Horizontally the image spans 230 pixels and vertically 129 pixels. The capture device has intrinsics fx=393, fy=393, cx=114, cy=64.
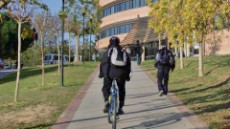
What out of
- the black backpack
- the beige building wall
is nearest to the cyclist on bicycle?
the black backpack

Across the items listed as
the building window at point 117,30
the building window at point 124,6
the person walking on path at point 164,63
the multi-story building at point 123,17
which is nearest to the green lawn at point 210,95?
the person walking on path at point 164,63

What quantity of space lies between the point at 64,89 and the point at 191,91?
4.88 m

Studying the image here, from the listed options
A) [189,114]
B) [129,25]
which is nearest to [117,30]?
[129,25]

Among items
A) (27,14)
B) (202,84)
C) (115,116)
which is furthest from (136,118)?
(202,84)

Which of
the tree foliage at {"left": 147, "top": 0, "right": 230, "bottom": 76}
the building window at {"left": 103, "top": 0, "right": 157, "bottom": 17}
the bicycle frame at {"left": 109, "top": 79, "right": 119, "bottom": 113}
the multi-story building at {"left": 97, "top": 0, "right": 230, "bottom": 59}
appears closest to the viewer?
the bicycle frame at {"left": 109, "top": 79, "right": 119, "bottom": 113}

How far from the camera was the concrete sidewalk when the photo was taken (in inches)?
317

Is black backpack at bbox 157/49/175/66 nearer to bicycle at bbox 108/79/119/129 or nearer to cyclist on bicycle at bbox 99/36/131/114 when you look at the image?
cyclist on bicycle at bbox 99/36/131/114

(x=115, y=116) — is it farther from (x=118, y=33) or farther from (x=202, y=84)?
(x=118, y=33)

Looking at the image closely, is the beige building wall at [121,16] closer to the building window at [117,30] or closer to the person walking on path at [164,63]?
the building window at [117,30]

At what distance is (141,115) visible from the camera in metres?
9.20

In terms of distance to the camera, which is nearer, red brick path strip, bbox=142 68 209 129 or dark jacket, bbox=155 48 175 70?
red brick path strip, bbox=142 68 209 129

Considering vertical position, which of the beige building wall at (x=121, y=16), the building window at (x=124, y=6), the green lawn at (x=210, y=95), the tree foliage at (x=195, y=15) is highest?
the building window at (x=124, y=6)

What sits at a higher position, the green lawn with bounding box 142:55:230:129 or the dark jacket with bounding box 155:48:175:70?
the dark jacket with bounding box 155:48:175:70

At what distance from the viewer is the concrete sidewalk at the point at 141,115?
8.04m
